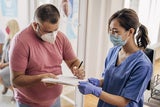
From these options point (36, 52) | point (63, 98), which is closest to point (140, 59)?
point (36, 52)

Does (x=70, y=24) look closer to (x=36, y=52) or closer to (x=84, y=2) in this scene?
(x=84, y=2)

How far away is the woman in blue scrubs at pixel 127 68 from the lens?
4.23 ft

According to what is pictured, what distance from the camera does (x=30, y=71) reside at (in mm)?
1467

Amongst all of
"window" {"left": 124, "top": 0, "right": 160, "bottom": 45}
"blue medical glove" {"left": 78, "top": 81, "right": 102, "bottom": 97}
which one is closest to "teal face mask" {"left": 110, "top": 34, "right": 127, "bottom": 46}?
"blue medical glove" {"left": 78, "top": 81, "right": 102, "bottom": 97}

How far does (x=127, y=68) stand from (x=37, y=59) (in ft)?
1.78

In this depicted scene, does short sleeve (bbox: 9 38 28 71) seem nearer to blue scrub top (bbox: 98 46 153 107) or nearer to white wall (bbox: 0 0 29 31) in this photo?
blue scrub top (bbox: 98 46 153 107)

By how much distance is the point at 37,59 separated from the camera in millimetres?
1438

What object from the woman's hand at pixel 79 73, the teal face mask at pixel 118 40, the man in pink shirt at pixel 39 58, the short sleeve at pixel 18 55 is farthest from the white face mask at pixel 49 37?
the teal face mask at pixel 118 40

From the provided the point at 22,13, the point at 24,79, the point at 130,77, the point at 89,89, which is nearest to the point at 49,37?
the point at 24,79

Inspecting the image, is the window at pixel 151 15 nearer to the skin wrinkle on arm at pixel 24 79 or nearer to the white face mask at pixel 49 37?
the white face mask at pixel 49 37

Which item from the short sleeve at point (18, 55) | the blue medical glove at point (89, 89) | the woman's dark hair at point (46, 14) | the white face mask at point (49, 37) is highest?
the woman's dark hair at point (46, 14)

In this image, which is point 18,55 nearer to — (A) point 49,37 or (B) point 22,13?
(A) point 49,37

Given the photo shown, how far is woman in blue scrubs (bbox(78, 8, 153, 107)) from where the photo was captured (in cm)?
129

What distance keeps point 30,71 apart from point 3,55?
1777mm
